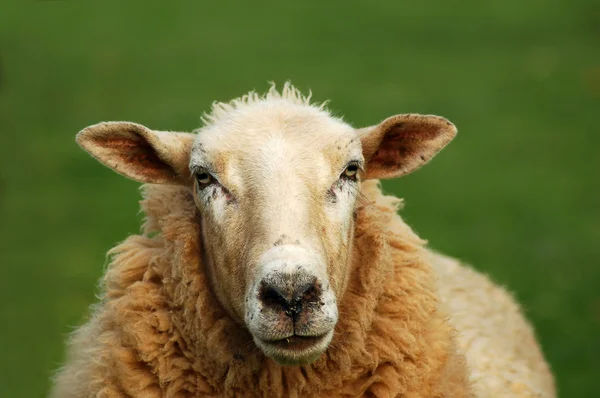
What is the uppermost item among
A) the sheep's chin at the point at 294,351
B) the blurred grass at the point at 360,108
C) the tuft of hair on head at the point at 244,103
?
the blurred grass at the point at 360,108

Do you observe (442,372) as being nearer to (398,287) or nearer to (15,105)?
(398,287)

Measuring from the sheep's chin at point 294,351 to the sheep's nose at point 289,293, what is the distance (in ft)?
0.46

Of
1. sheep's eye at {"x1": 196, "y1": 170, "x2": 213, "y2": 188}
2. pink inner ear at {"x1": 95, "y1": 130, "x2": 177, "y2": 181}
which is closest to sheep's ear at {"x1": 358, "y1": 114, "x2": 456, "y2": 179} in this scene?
sheep's eye at {"x1": 196, "y1": 170, "x2": 213, "y2": 188}

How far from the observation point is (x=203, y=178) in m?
4.38

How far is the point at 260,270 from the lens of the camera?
149 inches

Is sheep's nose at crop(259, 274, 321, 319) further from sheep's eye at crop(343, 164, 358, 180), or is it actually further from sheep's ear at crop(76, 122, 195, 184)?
sheep's ear at crop(76, 122, 195, 184)

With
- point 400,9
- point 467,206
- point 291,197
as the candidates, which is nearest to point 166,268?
point 291,197

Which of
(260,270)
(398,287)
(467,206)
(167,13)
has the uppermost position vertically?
(167,13)

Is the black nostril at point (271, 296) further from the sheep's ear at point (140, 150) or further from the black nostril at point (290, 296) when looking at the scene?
the sheep's ear at point (140, 150)

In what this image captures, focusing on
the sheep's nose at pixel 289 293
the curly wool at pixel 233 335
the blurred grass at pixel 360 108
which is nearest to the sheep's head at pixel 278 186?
the sheep's nose at pixel 289 293

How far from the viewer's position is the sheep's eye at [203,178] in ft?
14.2

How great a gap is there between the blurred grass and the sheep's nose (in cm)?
383

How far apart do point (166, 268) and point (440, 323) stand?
1.18 metres

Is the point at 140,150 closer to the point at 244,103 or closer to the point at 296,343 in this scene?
the point at 244,103
